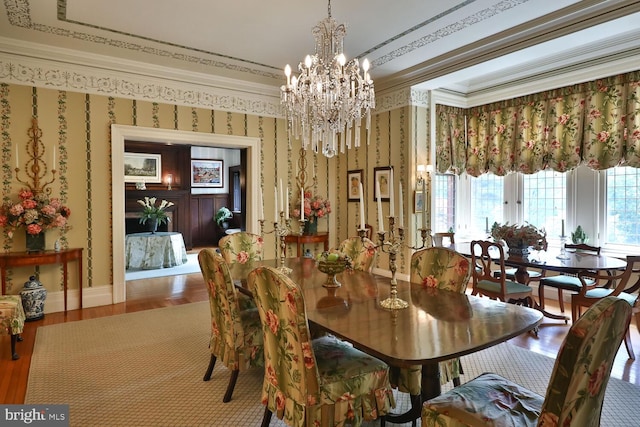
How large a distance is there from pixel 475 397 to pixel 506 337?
0.29m

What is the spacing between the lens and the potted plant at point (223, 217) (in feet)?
31.3

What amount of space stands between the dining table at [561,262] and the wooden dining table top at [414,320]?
1754 millimetres

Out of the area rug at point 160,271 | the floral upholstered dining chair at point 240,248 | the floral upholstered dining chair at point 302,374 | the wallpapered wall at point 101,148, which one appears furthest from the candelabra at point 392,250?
the area rug at point 160,271

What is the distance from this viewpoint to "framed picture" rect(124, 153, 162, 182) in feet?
27.6

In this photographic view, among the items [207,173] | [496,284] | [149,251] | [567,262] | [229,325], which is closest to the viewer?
[229,325]

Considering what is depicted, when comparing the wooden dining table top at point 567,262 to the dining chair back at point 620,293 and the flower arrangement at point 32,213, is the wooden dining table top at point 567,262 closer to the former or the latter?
the dining chair back at point 620,293

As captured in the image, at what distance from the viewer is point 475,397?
1.59 metres

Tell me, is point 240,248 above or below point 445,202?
below

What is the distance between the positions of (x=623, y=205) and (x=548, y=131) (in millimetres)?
1247

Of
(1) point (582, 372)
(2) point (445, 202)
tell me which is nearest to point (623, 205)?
(2) point (445, 202)

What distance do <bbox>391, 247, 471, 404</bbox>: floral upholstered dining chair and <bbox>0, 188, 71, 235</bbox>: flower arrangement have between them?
3.78 metres

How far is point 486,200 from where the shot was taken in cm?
601

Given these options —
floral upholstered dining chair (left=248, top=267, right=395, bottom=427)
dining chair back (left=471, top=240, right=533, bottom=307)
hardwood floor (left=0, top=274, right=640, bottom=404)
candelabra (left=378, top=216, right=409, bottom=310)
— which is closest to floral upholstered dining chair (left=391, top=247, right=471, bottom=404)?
floral upholstered dining chair (left=248, top=267, right=395, bottom=427)

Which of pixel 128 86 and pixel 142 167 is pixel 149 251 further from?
pixel 128 86
